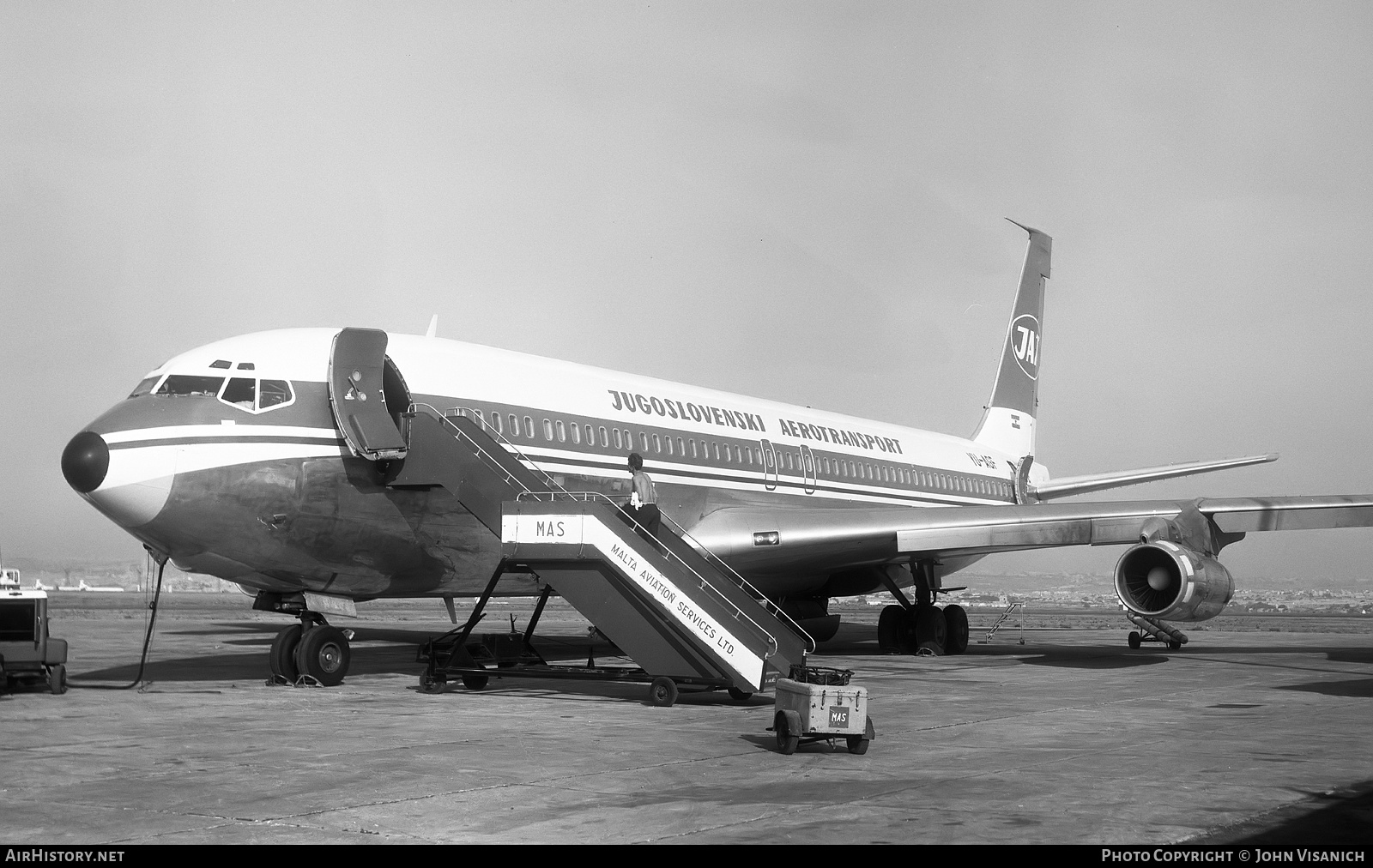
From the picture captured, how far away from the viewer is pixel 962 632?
24062 mm

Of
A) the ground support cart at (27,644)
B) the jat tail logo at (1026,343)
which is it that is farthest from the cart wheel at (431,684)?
the jat tail logo at (1026,343)

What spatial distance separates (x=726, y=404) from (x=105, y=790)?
1521cm

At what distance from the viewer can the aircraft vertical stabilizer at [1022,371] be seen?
111ft

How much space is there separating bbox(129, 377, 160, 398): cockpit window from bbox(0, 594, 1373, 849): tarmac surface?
129 inches

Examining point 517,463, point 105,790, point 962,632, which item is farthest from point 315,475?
point 962,632

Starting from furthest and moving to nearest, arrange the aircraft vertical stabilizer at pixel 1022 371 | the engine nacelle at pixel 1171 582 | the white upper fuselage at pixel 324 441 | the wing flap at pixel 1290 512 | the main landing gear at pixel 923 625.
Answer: the aircraft vertical stabilizer at pixel 1022 371, the main landing gear at pixel 923 625, the wing flap at pixel 1290 512, the engine nacelle at pixel 1171 582, the white upper fuselage at pixel 324 441

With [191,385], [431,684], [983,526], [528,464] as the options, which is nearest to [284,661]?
[431,684]

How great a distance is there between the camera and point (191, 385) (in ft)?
47.2

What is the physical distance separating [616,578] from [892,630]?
11.3 meters

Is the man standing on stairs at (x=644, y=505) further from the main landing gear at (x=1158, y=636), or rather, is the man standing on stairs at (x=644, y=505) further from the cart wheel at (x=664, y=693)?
the main landing gear at (x=1158, y=636)

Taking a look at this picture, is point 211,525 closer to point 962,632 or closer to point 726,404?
point 726,404

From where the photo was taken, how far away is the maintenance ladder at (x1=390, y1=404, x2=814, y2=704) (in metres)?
13.3

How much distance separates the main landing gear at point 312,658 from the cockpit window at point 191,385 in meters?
3.05

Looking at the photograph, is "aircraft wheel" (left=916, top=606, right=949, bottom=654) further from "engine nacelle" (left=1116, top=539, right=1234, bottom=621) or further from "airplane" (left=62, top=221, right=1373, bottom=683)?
"engine nacelle" (left=1116, top=539, right=1234, bottom=621)
